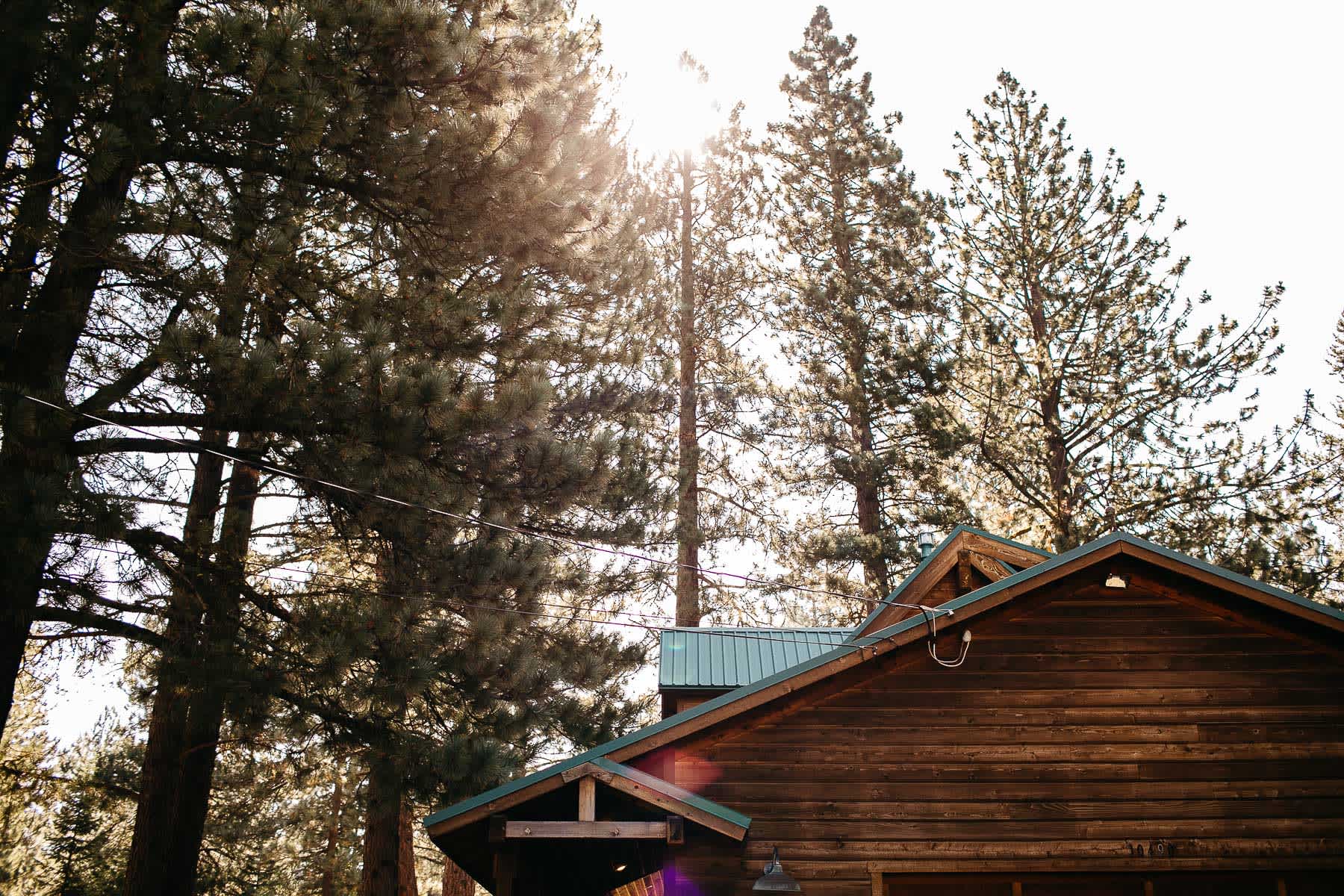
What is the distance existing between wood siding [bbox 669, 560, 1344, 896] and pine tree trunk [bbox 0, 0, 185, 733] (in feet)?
17.5

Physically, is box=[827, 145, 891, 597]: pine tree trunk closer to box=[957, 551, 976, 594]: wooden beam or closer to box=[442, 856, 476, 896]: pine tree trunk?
box=[957, 551, 976, 594]: wooden beam

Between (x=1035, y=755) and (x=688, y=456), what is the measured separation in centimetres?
1167

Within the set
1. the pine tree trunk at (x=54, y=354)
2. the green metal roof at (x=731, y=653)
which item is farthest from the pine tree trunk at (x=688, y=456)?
the pine tree trunk at (x=54, y=354)

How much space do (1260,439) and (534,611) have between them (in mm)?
13848

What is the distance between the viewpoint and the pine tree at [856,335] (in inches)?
749

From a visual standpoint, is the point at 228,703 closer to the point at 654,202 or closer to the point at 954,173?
the point at 654,202

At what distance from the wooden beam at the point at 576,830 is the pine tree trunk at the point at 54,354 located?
4015 mm

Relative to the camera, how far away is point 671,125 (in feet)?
75.2

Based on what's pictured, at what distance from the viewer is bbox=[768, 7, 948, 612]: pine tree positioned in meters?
19.0

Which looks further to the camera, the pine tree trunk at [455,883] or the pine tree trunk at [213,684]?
the pine tree trunk at [455,883]

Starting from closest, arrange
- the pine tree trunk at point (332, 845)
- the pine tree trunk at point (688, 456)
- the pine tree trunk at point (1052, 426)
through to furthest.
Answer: the pine tree trunk at point (1052, 426) → the pine tree trunk at point (688, 456) → the pine tree trunk at point (332, 845)

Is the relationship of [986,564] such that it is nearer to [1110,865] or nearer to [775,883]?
[1110,865]

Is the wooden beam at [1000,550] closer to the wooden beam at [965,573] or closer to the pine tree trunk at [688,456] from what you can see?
the wooden beam at [965,573]

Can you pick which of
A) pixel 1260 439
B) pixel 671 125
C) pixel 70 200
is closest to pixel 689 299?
pixel 671 125
